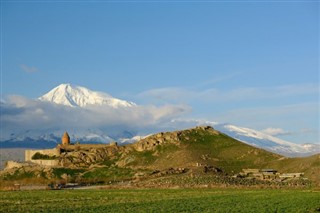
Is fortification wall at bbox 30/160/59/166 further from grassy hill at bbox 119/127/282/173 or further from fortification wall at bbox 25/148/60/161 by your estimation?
grassy hill at bbox 119/127/282/173

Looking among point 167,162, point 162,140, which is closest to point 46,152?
point 162,140

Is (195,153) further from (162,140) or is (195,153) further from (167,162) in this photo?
(162,140)

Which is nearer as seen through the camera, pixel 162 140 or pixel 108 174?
pixel 108 174

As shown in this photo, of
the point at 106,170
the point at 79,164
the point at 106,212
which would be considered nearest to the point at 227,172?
the point at 106,170

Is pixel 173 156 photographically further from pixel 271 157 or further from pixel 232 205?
pixel 232 205

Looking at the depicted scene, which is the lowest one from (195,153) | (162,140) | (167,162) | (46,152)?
(167,162)

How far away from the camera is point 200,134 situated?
522 feet

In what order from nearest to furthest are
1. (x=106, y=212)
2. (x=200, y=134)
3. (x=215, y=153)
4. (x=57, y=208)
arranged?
(x=106, y=212), (x=57, y=208), (x=215, y=153), (x=200, y=134)

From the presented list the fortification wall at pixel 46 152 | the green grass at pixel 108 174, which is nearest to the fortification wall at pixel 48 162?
the fortification wall at pixel 46 152

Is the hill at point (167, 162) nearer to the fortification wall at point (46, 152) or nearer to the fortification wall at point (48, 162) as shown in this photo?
the fortification wall at point (48, 162)

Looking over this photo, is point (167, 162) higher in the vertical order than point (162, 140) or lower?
lower

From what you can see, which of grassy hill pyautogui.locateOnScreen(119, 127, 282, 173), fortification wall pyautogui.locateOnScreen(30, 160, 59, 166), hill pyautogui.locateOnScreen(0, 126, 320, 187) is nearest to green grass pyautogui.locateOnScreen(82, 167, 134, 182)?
hill pyautogui.locateOnScreen(0, 126, 320, 187)

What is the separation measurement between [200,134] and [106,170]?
34790 mm

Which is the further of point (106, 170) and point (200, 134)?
point (200, 134)
